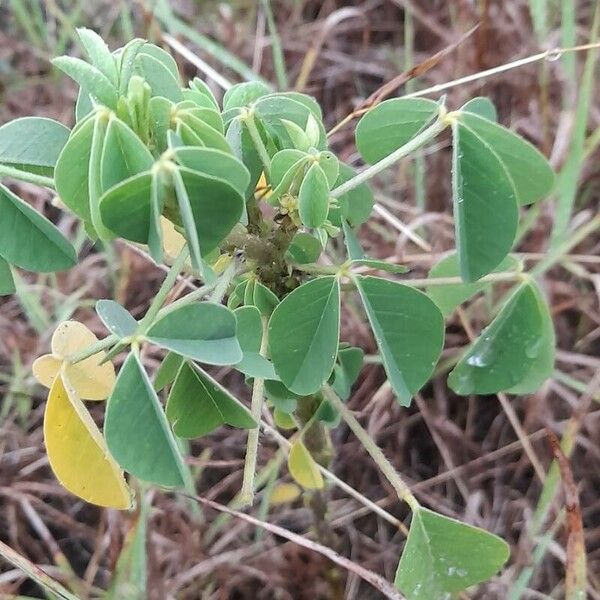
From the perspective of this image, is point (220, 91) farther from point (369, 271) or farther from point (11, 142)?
point (11, 142)

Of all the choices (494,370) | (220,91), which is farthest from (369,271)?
(220,91)

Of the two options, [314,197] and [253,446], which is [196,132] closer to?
[314,197]

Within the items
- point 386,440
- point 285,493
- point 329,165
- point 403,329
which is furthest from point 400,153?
point 386,440

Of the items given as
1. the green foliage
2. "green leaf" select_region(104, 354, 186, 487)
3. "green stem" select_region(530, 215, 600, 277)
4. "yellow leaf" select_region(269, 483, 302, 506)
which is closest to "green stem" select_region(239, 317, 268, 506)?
the green foliage

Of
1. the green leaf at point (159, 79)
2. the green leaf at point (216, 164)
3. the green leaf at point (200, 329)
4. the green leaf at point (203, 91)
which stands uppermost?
the green leaf at point (159, 79)

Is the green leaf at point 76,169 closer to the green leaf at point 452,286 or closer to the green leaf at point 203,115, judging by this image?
the green leaf at point 203,115

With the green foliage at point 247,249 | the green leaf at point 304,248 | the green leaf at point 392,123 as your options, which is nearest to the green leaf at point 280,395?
the green foliage at point 247,249
